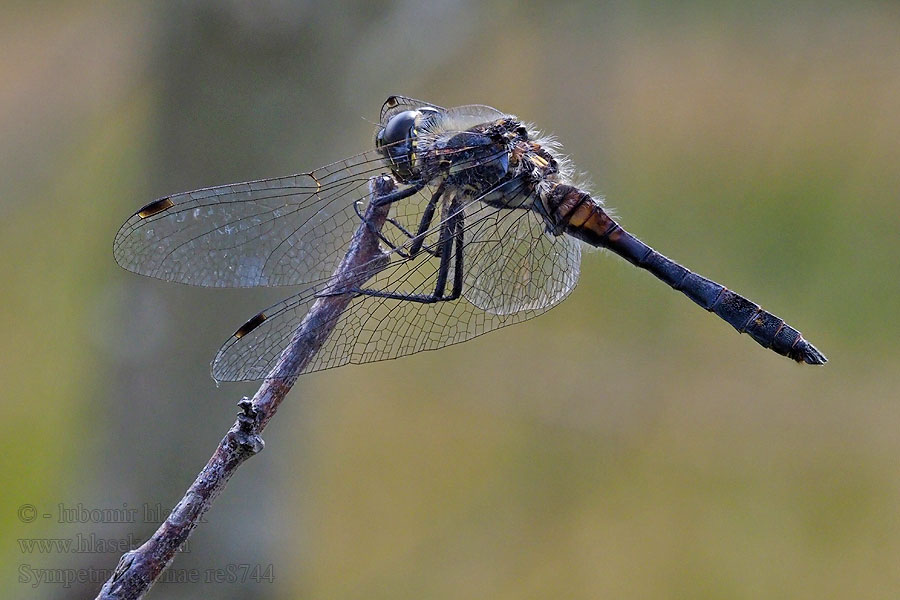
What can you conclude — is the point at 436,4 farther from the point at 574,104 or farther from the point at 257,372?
the point at 257,372

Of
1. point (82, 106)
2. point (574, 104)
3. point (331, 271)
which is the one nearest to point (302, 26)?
point (331, 271)

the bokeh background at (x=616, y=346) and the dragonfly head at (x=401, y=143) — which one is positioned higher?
the bokeh background at (x=616, y=346)

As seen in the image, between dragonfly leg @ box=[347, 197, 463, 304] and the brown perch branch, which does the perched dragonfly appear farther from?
the brown perch branch

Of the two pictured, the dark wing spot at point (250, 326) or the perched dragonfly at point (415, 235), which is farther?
the perched dragonfly at point (415, 235)

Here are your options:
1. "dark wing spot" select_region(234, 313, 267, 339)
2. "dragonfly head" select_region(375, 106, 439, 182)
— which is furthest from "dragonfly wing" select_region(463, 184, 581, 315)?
"dark wing spot" select_region(234, 313, 267, 339)

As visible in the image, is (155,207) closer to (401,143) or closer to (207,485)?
(401,143)

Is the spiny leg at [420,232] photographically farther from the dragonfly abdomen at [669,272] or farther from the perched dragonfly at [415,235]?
the dragonfly abdomen at [669,272]

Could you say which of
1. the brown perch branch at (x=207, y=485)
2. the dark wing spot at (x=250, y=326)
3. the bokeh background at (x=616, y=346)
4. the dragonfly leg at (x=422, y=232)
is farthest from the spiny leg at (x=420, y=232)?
the bokeh background at (x=616, y=346)

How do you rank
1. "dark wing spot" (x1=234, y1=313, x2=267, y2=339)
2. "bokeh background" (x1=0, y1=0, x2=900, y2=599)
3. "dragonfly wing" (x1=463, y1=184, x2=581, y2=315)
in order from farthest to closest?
"bokeh background" (x1=0, y1=0, x2=900, y2=599), "dragonfly wing" (x1=463, y1=184, x2=581, y2=315), "dark wing spot" (x1=234, y1=313, x2=267, y2=339)
